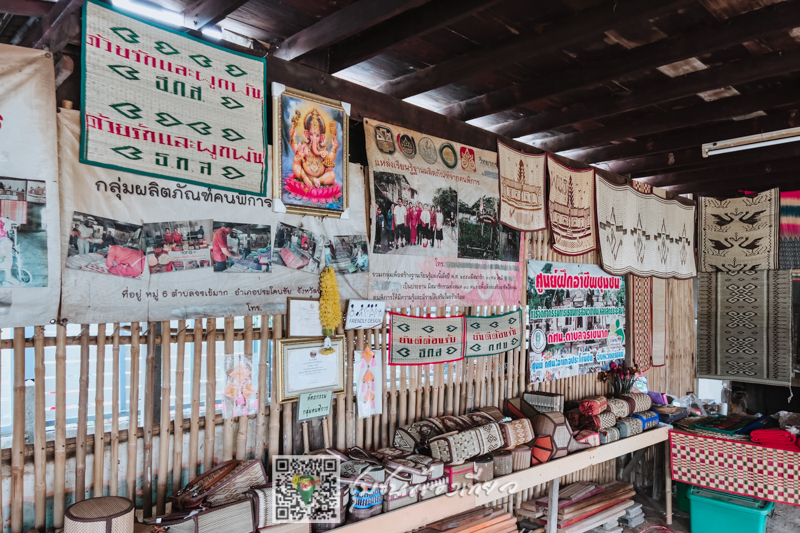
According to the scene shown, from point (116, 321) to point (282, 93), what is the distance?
1.52 meters

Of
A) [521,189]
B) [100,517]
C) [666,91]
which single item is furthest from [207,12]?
[666,91]

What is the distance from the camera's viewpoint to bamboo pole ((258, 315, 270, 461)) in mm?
3117

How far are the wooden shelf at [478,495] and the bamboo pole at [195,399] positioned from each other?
0.84 metres

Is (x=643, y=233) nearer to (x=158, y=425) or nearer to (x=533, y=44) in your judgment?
(x=533, y=44)

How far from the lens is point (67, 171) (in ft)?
7.98

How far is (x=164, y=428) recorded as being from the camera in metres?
2.78

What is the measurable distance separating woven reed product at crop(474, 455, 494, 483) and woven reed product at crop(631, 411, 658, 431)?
2153mm

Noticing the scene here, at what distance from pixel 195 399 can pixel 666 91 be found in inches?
139

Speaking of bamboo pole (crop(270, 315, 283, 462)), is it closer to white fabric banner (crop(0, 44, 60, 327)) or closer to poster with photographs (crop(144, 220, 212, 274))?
poster with photographs (crop(144, 220, 212, 274))

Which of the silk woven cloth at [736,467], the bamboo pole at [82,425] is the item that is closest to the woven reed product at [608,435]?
the silk woven cloth at [736,467]

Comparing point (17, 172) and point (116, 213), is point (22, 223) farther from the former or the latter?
point (116, 213)

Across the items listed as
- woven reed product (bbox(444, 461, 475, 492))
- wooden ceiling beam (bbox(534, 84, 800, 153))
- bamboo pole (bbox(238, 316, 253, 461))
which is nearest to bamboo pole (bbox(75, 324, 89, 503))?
bamboo pole (bbox(238, 316, 253, 461))

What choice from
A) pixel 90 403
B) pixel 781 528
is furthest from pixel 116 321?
pixel 781 528

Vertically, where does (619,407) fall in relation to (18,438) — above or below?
below
